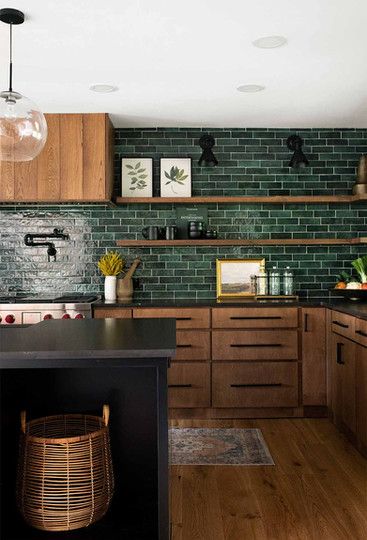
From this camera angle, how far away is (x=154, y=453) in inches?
105

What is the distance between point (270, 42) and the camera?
346cm

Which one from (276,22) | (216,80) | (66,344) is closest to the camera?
(66,344)

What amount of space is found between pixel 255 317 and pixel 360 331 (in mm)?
1134

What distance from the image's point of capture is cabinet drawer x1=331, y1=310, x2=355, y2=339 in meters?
3.95

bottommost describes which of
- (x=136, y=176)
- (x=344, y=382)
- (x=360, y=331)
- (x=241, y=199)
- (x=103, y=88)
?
(x=344, y=382)

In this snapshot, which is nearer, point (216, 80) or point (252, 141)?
point (216, 80)

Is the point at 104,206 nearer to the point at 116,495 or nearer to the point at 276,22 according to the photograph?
the point at 276,22

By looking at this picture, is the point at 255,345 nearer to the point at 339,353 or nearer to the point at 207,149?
the point at 339,353

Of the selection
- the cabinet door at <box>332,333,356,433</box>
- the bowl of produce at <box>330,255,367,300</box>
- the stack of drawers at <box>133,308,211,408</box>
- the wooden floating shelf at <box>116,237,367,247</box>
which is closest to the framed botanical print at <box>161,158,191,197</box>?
the wooden floating shelf at <box>116,237,367,247</box>

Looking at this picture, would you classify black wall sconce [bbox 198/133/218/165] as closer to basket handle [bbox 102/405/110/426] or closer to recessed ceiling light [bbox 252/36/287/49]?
recessed ceiling light [bbox 252/36/287/49]

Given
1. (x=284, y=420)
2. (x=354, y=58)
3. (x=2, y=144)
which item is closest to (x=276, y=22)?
(x=354, y=58)

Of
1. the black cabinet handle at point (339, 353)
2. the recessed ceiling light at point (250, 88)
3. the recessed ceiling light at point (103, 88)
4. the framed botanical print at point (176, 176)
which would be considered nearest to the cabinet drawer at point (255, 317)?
the black cabinet handle at point (339, 353)

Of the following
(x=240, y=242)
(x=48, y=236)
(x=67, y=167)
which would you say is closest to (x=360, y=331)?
(x=240, y=242)

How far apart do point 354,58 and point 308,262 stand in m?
2.09
